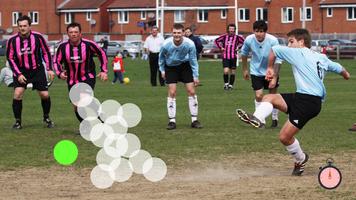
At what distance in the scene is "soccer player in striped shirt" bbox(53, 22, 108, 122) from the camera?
51.3 ft

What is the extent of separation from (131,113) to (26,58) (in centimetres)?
411

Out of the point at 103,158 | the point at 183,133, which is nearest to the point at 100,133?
the point at 183,133

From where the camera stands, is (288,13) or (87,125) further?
(288,13)

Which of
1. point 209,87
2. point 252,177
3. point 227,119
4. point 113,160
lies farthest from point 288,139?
point 209,87

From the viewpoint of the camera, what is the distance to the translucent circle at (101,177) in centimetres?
1045

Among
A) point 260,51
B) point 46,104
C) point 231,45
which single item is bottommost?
point 46,104

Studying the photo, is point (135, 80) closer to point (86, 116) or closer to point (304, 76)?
point (86, 116)

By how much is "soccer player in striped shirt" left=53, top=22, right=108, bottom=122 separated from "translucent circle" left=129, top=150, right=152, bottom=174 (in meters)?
2.77

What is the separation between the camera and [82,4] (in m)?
110

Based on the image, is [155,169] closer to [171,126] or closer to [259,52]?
[171,126]

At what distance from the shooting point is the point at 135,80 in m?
36.8

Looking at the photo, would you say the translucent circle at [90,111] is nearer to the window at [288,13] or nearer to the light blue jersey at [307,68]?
the light blue jersey at [307,68]

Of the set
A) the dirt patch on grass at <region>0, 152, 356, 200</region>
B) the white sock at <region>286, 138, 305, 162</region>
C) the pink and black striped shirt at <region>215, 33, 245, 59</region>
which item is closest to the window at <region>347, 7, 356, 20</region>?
the pink and black striped shirt at <region>215, 33, 245, 59</region>

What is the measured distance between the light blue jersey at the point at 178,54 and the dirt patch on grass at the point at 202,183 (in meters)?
4.26
